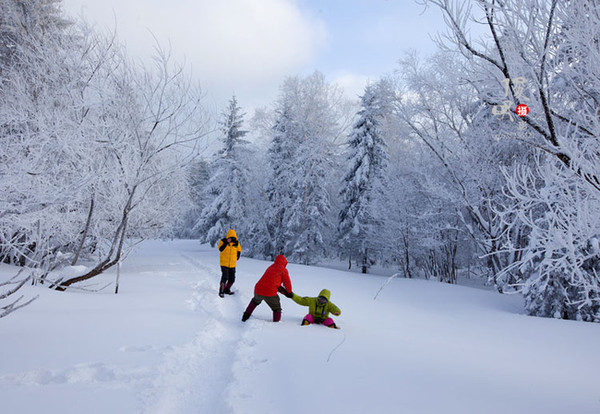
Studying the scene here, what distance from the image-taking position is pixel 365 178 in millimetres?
23328

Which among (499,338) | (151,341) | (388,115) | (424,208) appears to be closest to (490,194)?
(424,208)

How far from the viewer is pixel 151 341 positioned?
177 inches

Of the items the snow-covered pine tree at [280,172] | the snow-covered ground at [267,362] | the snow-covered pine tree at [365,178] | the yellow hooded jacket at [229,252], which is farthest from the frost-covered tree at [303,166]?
the snow-covered ground at [267,362]

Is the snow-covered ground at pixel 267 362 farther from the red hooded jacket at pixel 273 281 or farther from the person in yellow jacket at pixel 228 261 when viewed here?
the person in yellow jacket at pixel 228 261

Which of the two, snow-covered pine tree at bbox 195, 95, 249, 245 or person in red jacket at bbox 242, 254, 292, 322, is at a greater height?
snow-covered pine tree at bbox 195, 95, 249, 245

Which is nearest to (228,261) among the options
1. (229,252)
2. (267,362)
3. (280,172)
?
(229,252)

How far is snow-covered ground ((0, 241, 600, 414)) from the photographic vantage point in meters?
3.07

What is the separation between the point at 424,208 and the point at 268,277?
16.8m

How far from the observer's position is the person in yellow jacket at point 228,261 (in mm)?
8773

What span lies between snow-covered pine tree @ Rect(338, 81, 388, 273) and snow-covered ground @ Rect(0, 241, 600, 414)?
16112 millimetres

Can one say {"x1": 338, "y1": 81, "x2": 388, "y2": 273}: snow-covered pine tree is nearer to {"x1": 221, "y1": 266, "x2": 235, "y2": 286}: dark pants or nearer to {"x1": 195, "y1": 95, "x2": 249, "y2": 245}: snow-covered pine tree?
{"x1": 195, "y1": 95, "x2": 249, "y2": 245}: snow-covered pine tree

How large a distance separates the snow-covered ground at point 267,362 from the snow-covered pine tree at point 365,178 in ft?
52.9

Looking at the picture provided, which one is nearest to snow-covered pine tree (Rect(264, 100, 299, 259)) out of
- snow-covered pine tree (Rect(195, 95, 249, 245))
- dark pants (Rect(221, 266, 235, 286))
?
snow-covered pine tree (Rect(195, 95, 249, 245))

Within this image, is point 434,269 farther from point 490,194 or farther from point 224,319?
point 224,319
